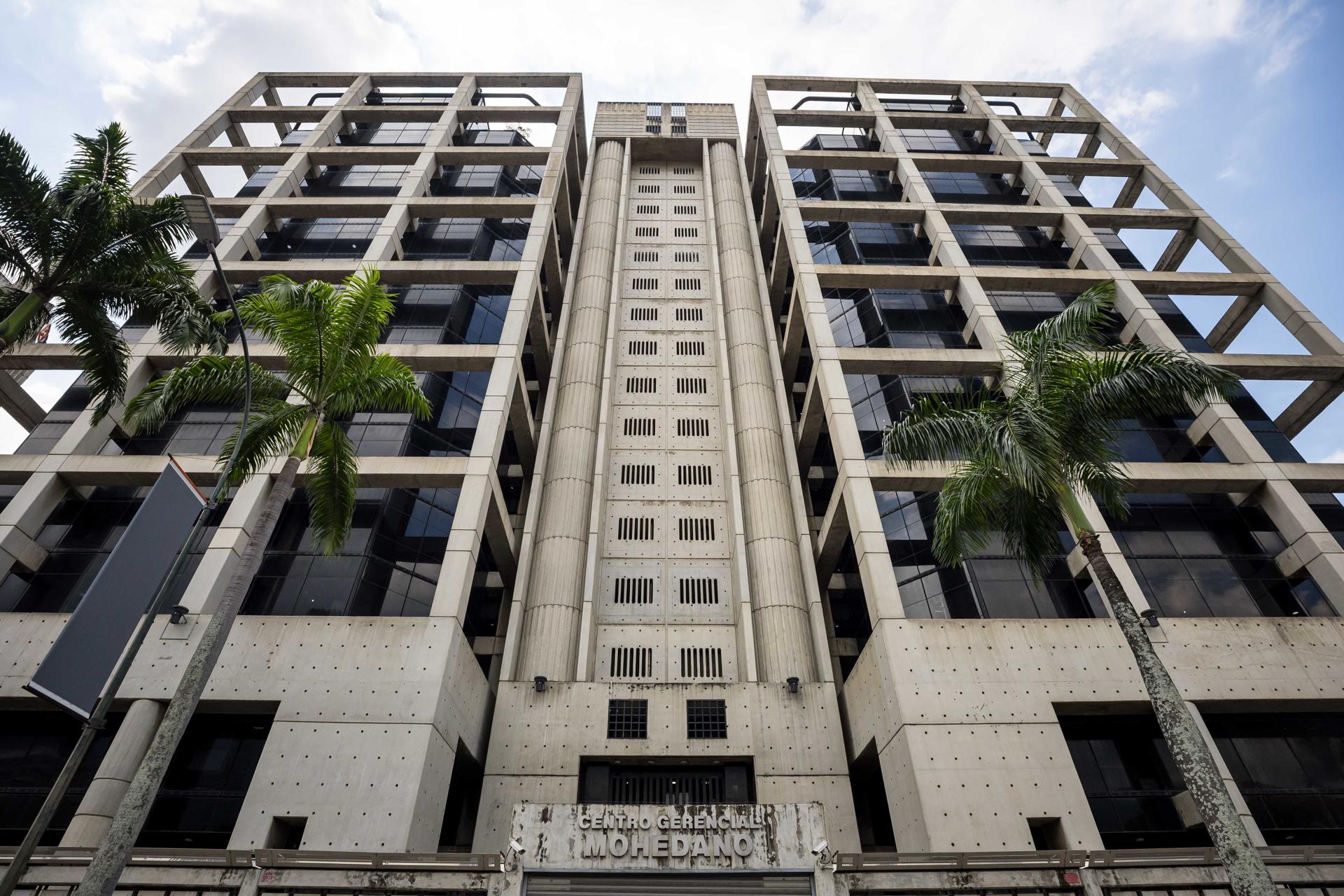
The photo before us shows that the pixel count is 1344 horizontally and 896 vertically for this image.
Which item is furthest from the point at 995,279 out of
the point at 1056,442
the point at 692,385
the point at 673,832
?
the point at 673,832

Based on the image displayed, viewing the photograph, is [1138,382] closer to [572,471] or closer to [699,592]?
[699,592]

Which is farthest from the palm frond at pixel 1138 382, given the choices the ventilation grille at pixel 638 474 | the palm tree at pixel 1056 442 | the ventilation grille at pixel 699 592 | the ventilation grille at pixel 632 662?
the ventilation grille at pixel 638 474

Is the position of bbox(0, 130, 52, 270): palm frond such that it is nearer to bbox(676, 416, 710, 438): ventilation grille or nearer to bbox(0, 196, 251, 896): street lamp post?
bbox(0, 196, 251, 896): street lamp post

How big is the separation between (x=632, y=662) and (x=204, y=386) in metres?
19.1

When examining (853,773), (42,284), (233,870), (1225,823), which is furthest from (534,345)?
(1225,823)

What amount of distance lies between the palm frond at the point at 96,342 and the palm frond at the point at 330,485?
6301 mm

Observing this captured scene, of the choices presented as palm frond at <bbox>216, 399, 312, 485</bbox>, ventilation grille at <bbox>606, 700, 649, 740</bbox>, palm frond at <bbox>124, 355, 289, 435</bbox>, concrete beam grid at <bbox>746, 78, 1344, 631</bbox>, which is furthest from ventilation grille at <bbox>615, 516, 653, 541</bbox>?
palm frond at <bbox>124, 355, 289, 435</bbox>

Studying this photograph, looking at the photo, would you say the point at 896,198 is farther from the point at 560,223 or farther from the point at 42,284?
the point at 42,284

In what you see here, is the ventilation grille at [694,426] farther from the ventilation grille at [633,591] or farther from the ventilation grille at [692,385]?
the ventilation grille at [633,591]

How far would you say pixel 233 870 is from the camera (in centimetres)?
1420

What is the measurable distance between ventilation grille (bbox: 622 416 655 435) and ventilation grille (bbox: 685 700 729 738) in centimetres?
1581

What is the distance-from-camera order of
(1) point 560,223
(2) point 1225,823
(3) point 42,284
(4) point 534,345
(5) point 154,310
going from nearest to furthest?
(2) point 1225,823
(3) point 42,284
(5) point 154,310
(4) point 534,345
(1) point 560,223

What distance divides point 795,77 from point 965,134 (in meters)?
12.4

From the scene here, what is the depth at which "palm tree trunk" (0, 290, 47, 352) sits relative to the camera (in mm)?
17016
